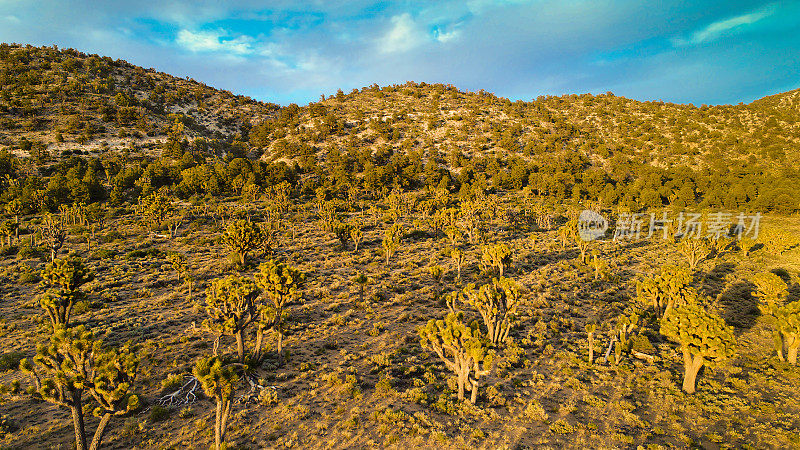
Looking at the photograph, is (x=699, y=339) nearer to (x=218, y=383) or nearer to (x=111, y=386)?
(x=218, y=383)

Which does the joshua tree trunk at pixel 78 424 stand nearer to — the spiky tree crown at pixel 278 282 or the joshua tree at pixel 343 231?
the spiky tree crown at pixel 278 282

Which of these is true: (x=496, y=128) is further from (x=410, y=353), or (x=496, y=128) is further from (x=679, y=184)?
(x=410, y=353)

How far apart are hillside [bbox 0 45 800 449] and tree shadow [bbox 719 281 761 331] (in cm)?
28

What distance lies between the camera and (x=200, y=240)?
52.6m

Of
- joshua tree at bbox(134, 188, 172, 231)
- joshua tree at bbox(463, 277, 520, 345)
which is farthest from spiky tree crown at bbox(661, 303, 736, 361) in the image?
joshua tree at bbox(134, 188, 172, 231)

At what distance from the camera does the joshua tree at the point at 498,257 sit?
125 feet

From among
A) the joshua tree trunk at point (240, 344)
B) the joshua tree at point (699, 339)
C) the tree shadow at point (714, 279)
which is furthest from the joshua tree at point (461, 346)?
the tree shadow at point (714, 279)

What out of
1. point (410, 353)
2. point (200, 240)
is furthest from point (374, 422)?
point (200, 240)

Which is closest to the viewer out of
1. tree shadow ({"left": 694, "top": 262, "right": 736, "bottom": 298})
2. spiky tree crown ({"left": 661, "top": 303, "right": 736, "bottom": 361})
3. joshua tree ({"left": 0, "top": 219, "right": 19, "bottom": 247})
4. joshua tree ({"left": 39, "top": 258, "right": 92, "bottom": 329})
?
spiky tree crown ({"left": 661, "top": 303, "right": 736, "bottom": 361})

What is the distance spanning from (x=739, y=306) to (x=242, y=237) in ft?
185

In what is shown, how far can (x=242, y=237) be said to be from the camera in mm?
40781

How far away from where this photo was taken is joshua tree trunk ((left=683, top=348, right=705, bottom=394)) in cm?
2092

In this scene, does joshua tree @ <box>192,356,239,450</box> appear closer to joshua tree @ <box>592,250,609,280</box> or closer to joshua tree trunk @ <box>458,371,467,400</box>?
joshua tree trunk @ <box>458,371,467,400</box>

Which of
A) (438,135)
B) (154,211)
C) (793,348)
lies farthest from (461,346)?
(438,135)
